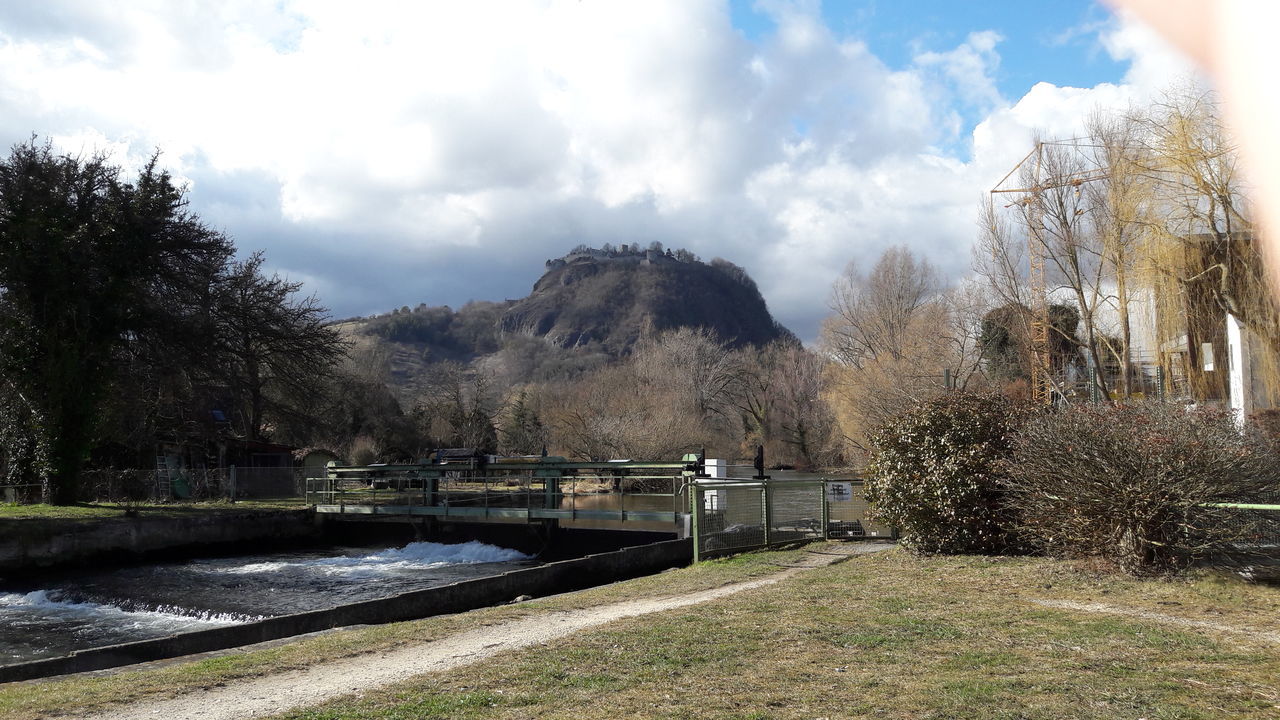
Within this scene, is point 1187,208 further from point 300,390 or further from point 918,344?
point 300,390

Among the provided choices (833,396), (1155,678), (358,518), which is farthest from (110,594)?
(833,396)

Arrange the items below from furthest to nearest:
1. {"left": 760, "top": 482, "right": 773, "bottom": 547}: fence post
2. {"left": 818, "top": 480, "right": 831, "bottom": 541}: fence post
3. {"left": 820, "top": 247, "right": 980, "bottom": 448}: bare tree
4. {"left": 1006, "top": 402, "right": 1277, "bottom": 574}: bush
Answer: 1. {"left": 820, "top": 247, "right": 980, "bottom": 448}: bare tree
2. {"left": 818, "top": 480, "right": 831, "bottom": 541}: fence post
3. {"left": 760, "top": 482, "right": 773, "bottom": 547}: fence post
4. {"left": 1006, "top": 402, "right": 1277, "bottom": 574}: bush

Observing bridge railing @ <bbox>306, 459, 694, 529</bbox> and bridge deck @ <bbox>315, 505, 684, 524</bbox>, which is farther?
bridge railing @ <bbox>306, 459, 694, 529</bbox>

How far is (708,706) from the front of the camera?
6270mm

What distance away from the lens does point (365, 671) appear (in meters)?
8.09

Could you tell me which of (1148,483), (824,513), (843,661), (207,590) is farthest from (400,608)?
(207,590)

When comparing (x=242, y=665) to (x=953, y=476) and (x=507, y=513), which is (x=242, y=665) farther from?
(x=507, y=513)

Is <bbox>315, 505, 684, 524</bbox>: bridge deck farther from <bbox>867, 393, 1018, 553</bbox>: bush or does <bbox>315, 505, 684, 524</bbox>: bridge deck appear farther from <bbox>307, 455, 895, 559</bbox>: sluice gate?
<bbox>867, 393, 1018, 553</bbox>: bush

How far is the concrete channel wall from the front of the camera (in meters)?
9.84

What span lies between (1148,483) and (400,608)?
34.1 feet

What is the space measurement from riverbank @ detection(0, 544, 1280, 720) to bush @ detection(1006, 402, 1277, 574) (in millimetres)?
520

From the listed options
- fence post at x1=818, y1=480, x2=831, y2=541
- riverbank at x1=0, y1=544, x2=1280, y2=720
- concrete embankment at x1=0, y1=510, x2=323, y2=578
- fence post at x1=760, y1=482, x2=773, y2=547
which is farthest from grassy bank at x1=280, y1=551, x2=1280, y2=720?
concrete embankment at x1=0, y1=510, x2=323, y2=578

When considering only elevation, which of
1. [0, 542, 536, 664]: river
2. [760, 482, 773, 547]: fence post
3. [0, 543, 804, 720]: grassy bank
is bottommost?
[0, 542, 536, 664]: river

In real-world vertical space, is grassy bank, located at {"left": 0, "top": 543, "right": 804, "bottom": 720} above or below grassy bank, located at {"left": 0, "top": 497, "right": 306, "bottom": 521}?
below
